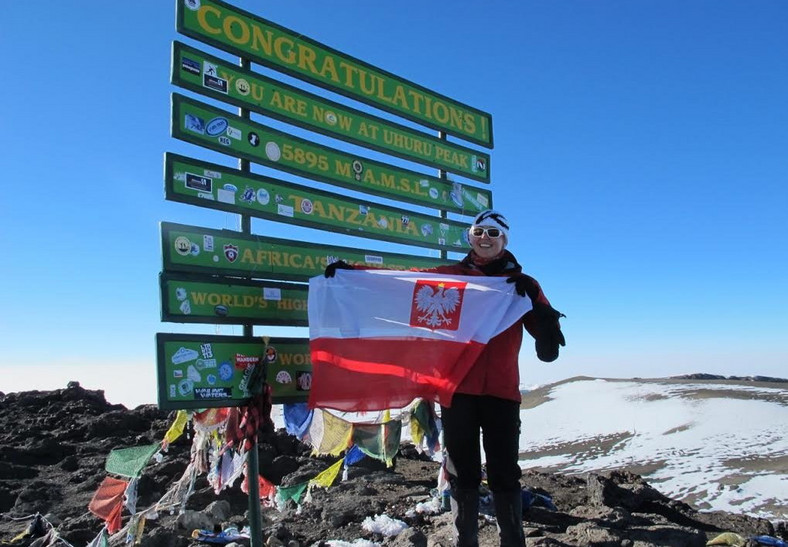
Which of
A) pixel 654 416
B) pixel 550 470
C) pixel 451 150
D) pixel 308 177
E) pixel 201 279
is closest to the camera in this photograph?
pixel 201 279

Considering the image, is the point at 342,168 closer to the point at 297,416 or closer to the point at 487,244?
the point at 487,244

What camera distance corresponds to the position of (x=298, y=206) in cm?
542

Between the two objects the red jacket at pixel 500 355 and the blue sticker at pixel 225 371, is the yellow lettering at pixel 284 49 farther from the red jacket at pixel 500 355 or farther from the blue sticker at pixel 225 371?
the blue sticker at pixel 225 371

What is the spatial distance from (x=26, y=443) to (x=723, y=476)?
43.7ft

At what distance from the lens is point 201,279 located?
4.62 metres

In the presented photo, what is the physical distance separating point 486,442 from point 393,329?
120 centimetres

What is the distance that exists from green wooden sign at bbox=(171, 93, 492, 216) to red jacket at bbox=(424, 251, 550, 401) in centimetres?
163

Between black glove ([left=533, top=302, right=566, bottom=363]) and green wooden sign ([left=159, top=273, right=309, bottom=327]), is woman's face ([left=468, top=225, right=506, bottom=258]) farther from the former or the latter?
green wooden sign ([left=159, top=273, right=309, bottom=327])

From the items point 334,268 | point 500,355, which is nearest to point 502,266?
point 500,355

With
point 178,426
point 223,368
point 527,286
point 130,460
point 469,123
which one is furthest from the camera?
point 469,123

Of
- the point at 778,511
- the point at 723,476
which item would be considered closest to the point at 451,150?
the point at 778,511

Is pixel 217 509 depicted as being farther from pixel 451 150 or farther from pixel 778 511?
pixel 778 511

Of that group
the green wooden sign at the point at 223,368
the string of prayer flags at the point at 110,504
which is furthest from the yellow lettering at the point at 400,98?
the string of prayer flags at the point at 110,504

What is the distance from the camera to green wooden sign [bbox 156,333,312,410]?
4.39m
